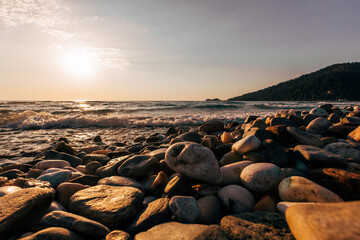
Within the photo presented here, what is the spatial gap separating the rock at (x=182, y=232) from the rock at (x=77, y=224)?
0.28m

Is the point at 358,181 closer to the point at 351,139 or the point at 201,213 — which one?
the point at 201,213

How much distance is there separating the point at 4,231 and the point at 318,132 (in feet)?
14.4

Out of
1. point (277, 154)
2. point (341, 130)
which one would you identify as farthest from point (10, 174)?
point (341, 130)

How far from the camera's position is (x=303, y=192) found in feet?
5.08

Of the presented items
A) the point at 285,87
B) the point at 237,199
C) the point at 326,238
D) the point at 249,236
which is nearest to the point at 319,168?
the point at 237,199

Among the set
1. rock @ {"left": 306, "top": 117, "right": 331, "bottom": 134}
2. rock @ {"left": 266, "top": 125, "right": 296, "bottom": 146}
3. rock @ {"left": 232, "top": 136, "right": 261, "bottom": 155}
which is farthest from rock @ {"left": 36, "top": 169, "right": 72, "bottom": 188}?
rock @ {"left": 306, "top": 117, "right": 331, "bottom": 134}

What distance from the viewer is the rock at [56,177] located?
2332mm

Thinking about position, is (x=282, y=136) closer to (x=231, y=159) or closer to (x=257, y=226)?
(x=231, y=159)

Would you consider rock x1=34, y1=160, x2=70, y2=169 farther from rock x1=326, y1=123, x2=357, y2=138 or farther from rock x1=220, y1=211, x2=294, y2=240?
rock x1=326, y1=123, x2=357, y2=138

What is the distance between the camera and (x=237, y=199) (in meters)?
1.71

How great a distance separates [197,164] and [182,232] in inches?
29.9

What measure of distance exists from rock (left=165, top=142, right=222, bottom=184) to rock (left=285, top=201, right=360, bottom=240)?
101cm

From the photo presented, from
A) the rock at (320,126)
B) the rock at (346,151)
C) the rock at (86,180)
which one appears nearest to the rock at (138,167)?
the rock at (86,180)

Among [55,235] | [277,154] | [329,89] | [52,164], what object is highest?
[329,89]
